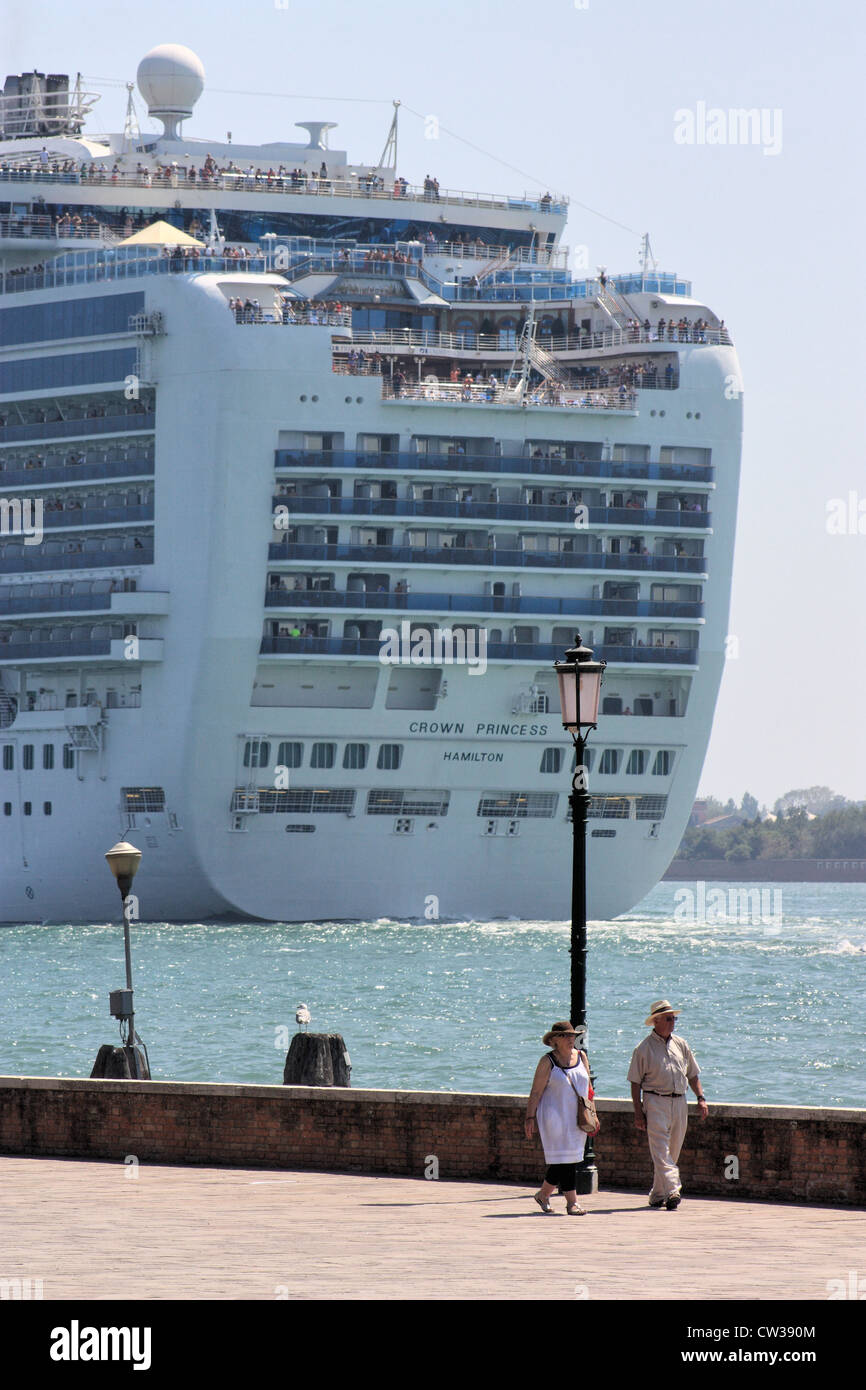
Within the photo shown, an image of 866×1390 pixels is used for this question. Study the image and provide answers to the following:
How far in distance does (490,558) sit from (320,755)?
661 centimetres

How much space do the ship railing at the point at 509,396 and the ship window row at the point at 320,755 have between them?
8725 mm

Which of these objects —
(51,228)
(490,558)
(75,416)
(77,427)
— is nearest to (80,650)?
(77,427)

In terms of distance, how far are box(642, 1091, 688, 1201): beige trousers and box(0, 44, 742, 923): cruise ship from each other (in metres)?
46.4

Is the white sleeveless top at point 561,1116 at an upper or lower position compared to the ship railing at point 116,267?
lower

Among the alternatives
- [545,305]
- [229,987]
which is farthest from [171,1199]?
[545,305]

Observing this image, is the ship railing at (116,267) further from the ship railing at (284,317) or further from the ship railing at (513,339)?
the ship railing at (513,339)

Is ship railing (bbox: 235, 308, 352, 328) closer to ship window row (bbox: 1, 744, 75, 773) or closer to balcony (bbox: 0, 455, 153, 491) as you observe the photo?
balcony (bbox: 0, 455, 153, 491)

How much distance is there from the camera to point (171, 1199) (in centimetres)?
1864

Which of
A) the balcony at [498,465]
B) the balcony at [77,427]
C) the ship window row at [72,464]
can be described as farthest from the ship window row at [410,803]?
the balcony at [77,427]

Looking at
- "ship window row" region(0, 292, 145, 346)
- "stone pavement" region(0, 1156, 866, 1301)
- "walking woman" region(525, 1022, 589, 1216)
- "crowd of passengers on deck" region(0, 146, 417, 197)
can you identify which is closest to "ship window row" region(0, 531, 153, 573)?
"ship window row" region(0, 292, 145, 346)

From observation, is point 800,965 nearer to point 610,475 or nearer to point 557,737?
point 557,737

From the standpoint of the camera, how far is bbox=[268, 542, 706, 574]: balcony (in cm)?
6488

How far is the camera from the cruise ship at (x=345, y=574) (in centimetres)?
6481

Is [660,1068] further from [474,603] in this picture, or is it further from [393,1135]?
[474,603]
